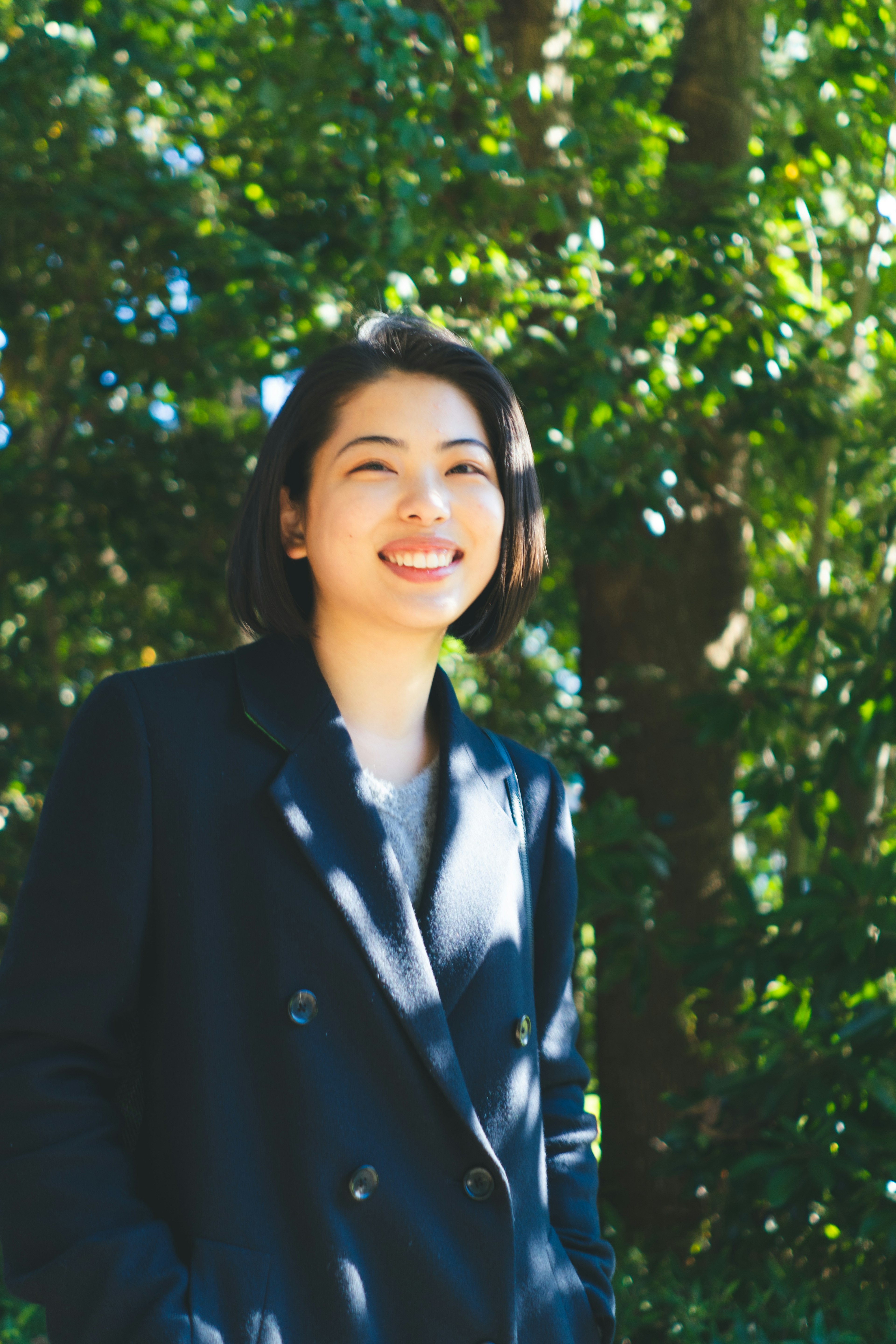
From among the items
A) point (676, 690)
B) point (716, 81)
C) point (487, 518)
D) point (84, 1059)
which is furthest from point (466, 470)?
point (716, 81)

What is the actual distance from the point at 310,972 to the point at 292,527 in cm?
60

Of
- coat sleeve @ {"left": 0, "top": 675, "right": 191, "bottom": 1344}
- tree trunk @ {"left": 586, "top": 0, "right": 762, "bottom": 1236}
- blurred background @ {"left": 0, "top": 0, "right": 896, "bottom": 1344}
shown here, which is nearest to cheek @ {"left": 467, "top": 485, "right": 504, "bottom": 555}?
coat sleeve @ {"left": 0, "top": 675, "right": 191, "bottom": 1344}

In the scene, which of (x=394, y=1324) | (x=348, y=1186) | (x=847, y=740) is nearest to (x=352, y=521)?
(x=348, y=1186)

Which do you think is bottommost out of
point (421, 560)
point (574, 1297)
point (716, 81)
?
point (574, 1297)

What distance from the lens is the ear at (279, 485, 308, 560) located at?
1531mm

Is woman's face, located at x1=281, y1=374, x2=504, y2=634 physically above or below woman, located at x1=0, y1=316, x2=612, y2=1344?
above

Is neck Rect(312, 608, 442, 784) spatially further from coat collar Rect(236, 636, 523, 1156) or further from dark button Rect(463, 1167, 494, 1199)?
dark button Rect(463, 1167, 494, 1199)

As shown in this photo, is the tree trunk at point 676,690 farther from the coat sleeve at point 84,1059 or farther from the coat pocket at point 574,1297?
the coat sleeve at point 84,1059

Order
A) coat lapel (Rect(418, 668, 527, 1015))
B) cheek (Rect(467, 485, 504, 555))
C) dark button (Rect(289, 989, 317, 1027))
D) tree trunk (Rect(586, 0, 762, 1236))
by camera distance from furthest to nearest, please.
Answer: tree trunk (Rect(586, 0, 762, 1236)) < cheek (Rect(467, 485, 504, 555)) < coat lapel (Rect(418, 668, 527, 1015)) < dark button (Rect(289, 989, 317, 1027))

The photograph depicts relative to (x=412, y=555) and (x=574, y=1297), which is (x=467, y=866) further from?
(x=574, y=1297)

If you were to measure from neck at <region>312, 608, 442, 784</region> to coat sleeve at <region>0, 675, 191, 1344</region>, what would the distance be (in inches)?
12.2

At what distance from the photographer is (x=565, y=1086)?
1.62 meters

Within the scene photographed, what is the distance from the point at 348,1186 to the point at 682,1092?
2760 mm

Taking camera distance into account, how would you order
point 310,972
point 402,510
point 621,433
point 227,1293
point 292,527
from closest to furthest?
1. point 227,1293
2. point 310,972
3. point 402,510
4. point 292,527
5. point 621,433
